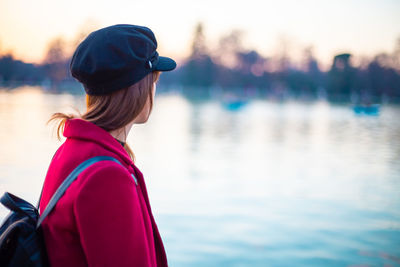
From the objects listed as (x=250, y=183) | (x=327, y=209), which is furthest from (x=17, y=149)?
(x=327, y=209)

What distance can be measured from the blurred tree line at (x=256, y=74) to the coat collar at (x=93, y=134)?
57884 millimetres

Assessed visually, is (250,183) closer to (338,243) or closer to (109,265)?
(338,243)

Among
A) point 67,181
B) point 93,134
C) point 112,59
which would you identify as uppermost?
point 112,59

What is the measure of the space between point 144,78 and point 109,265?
0.51 metres

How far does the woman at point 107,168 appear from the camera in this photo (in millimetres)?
971

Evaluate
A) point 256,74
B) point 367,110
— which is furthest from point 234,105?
point 256,74

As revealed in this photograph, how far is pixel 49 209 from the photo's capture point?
102 centimetres

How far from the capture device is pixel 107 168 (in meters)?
0.97

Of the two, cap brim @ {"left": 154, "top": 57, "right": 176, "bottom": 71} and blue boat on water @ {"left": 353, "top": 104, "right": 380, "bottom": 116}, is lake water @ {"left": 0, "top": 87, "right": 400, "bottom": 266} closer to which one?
cap brim @ {"left": 154, "top": 57, "right": 176, "bottom": 71}

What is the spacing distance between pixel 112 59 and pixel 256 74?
7526cm

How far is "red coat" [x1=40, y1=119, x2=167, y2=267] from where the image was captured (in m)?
0.96

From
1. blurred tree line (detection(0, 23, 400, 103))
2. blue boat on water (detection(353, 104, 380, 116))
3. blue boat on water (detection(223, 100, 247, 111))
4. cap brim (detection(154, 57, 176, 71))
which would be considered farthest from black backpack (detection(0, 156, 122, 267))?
blurred tree line (detection(0, 23, 400, 103))

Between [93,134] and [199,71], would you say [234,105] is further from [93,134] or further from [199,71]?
[199,71]

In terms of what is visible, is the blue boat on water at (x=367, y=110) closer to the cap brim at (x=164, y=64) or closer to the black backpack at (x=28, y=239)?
the cap brim at (x=164, y=64)
